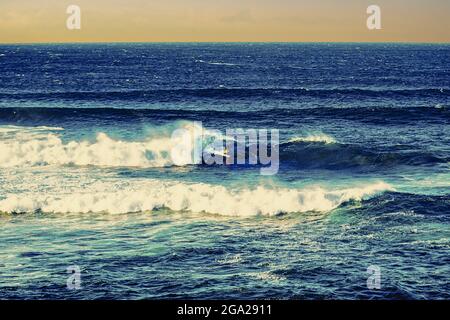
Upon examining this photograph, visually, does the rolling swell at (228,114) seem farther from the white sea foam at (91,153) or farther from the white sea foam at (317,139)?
the white sea foam at (91,153)

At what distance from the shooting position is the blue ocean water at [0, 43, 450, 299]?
16.5 m

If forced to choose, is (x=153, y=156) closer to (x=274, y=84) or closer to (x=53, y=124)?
(x=53, y=124)

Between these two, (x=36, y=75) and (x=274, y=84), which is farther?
(x=36, y=75)

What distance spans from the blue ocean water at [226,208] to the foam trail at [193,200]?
0.06 m

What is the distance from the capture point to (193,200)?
24.7m

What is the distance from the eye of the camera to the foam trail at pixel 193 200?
942 inches

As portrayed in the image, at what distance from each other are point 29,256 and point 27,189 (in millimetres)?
8574

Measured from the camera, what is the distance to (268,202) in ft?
79.4

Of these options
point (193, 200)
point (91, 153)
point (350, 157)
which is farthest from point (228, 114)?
point (193, 200)

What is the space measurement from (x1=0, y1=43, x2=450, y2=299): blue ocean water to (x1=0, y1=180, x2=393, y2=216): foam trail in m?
0.06

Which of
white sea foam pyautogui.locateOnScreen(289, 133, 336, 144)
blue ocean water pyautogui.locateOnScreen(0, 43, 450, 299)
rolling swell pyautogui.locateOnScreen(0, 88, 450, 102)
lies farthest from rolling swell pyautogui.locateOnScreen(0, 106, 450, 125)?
rolling swell pyautogui.locateOnScreen(0, 88, 450, 102)

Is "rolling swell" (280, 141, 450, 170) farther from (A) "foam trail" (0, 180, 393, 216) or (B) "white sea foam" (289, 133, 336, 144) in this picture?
(A) "foam trail" (0, 180, 393, 216)
